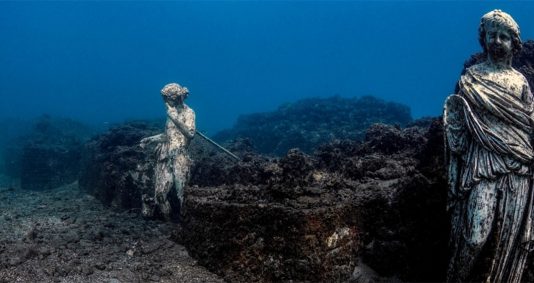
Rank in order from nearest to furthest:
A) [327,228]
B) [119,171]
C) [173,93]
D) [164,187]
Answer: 1. [327,228]
2. [164,187]
3. [173,93]
4. [119,171]

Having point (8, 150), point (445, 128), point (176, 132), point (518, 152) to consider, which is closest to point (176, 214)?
point (176, 132)

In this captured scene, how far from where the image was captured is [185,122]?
32.0 ft

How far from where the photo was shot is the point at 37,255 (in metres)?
6.79

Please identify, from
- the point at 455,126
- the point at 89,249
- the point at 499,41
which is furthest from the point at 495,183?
the point at 89,249

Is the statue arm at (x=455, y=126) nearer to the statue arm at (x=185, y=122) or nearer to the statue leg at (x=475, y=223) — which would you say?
the statue leg at (x=475, y=223)

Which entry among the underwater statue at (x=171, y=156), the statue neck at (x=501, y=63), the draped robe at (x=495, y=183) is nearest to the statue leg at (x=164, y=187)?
the underwater statue at (x=171, y=156)

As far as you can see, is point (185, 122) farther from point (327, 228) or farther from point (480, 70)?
point (480, 70)

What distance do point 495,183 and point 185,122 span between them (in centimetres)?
707

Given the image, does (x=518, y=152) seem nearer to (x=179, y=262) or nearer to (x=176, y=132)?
(x=179, y=262)

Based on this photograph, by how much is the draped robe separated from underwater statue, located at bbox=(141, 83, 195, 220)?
261 inches

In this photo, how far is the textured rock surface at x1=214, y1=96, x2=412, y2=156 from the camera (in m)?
25.2

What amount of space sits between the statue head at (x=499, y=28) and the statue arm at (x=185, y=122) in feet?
22.2

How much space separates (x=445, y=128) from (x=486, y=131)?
0.50 metres

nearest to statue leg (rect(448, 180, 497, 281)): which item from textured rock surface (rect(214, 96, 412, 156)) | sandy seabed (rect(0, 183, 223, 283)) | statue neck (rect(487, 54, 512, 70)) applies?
statue neck (rect(487, 54, 512, 70))
